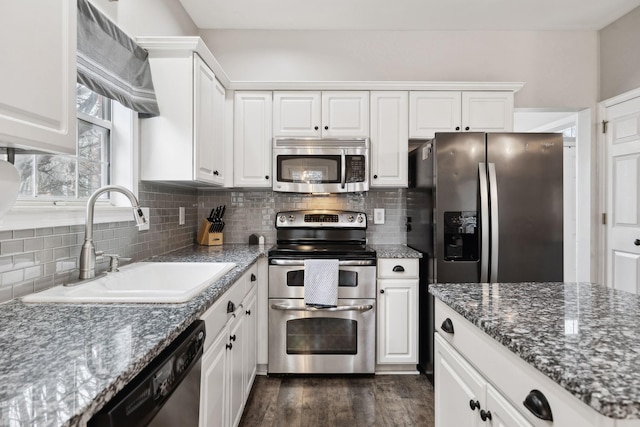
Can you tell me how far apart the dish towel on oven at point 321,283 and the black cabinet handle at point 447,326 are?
4.22ft

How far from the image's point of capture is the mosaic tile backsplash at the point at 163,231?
1263mm

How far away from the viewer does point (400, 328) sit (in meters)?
2.61

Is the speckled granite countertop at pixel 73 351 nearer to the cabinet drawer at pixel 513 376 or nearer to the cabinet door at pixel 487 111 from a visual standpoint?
the cabinet drawer at pixel 513 376

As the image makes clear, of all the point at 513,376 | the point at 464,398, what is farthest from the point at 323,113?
the point at 513,376

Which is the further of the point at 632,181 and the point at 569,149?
the point at 569,149

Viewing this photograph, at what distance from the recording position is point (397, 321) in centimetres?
261

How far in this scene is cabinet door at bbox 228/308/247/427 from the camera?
1687 millimetres

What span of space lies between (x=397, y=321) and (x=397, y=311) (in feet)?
0.24

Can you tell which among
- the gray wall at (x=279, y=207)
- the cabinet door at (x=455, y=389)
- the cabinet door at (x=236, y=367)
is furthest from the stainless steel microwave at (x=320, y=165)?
the cabinet door at (x=455, y=389)

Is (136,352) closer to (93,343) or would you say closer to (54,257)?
(93,343)

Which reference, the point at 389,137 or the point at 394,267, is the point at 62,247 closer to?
the point at 394,267

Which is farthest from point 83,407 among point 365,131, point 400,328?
point 365,131

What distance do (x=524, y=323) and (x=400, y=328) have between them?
1752 mm

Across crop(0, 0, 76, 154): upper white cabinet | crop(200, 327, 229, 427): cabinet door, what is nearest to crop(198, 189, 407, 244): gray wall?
crop(200, 327, 229, 427): cabinet door
